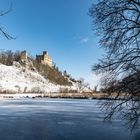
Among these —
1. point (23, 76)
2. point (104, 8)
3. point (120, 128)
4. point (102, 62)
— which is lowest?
point (120, 128)

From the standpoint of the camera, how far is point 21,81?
128 meters

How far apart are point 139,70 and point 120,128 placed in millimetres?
5147

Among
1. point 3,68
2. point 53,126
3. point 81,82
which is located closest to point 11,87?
point 3,68

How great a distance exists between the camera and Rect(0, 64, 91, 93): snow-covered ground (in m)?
116

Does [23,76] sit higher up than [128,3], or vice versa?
[23,76]

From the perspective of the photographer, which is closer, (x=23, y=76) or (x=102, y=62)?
(x=102, y=62)

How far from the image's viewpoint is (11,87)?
114438mm

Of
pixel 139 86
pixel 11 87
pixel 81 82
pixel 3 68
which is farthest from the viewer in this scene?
pixel 81 82

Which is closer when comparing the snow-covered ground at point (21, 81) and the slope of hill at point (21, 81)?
the snow-covered ground at point (21, 81)

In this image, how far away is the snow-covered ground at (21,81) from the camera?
116m

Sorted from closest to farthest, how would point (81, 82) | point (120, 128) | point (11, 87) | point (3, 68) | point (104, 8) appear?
point (104, 8) < point (120, 128) < point (11, 87) < point (3, 68) < point (81, 82)

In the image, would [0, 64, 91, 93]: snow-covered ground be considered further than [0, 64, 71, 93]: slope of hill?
No

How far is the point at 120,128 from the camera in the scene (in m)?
15.7

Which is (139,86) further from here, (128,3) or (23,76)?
(23,76)
